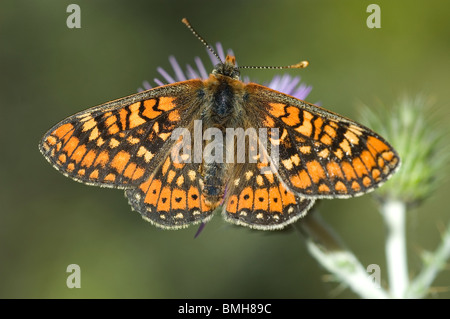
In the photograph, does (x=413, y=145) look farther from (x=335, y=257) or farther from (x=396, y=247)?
(x=335, y=257)

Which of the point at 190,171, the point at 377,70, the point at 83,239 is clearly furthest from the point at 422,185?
the point at 83,239

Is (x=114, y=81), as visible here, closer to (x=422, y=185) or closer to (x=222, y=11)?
(x=222, y=11)

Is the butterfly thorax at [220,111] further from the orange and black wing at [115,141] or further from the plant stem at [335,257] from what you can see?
the plant stem at [335,257]

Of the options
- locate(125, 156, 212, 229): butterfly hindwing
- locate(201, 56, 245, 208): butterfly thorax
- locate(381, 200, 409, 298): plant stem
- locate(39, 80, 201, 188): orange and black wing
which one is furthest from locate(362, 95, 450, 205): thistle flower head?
locate(39, 80, 201, 188): orange and black wing

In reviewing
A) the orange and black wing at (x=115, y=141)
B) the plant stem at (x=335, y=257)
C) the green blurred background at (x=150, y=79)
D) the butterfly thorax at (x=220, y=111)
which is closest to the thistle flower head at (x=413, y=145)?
the plant stem at (x=335, y=257)

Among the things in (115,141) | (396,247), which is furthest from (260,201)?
(396,247)

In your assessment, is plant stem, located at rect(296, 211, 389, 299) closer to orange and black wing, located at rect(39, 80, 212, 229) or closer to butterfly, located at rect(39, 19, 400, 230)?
butterfly, located at rect(39, 19, 400, 230)
